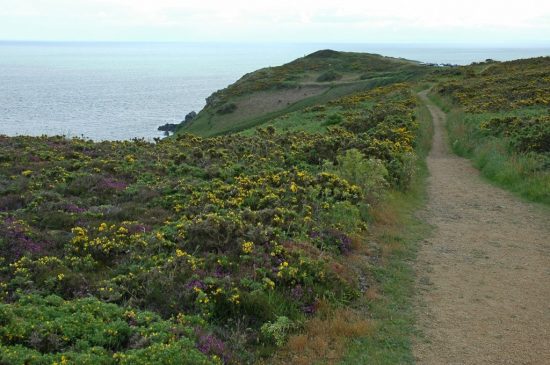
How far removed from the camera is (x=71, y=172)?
15344mm

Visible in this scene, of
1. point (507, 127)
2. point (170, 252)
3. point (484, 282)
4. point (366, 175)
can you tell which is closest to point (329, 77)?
point (507, 127)

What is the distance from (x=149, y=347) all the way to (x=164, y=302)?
5.93ft

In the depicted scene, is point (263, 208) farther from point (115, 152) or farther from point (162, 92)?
point (162, 92)

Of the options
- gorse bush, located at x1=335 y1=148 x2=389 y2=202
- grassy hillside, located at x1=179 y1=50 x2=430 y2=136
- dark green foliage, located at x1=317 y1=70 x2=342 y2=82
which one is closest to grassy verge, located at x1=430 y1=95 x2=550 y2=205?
gorse bush, located at x1=335 y1=148 x2=389 y2=202

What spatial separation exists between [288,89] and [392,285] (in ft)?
194

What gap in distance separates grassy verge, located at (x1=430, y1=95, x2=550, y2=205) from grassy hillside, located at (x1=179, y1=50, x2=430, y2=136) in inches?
964

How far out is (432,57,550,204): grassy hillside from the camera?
1786cm

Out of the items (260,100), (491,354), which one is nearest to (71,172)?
(491,354)

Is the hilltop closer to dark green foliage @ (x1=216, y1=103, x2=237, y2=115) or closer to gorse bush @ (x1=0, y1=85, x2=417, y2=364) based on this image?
gorse bush @ (x1=0, y1=85, x2=417, y2=364)

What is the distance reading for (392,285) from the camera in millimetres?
9531

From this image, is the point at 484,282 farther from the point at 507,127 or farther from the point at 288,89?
the point at 288,89

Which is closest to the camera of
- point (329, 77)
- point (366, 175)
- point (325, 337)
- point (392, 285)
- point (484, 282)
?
point (325, 337)

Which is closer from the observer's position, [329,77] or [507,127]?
[507,127]

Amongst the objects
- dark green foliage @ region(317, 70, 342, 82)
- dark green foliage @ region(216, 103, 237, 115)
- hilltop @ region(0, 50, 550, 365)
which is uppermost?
dark green foliage @ region(317, 70, 342, 82)
